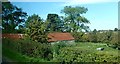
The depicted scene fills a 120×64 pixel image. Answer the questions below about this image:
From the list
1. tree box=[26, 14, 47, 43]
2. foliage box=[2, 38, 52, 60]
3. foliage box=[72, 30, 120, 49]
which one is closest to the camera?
foliage box=[2, 38, 52, 60]

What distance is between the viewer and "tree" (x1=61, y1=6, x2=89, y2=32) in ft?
78.7

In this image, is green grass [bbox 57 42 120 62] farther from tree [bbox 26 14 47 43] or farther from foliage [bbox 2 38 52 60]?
tree [bbox 26 14 47 43]

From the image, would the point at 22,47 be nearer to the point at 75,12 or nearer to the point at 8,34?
the point at 8,34

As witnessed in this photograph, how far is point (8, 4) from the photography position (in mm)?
16141

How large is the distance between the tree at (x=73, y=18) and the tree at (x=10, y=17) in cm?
652

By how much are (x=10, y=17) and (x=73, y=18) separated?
10.9 metres

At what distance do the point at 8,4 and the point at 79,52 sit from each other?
263 inches

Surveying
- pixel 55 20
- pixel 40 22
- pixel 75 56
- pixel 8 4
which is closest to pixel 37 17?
pixel 40 22

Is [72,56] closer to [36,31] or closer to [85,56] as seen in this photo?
[85,56]

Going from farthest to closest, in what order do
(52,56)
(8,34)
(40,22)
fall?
(40,22), (8,34), (52,56)

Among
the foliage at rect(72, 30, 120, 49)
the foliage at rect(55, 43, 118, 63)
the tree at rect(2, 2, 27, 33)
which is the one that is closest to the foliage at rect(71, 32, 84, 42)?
the foliage at rect(72, 30, 120, 49)

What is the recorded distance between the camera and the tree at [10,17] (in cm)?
1563

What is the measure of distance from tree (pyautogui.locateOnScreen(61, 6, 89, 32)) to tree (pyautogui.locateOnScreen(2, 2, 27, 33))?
6.52 metres

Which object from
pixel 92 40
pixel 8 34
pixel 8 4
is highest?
pixel 8 4
